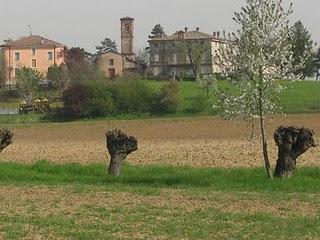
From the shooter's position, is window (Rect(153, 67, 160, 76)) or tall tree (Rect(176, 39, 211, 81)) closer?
tall tree (Rect(176, 39, 211, 81))

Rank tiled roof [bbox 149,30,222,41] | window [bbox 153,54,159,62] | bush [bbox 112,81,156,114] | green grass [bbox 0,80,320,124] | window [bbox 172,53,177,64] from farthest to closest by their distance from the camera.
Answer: window [bbox 153,54,159,62] → tiled roof [bbox 149,30,222,41] → window [bbox 172,53,177,64] → bush [bbox 112,81,156,114] → green grass [bbox 0,80,320,124]

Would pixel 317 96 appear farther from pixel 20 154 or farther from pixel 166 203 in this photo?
pixel 166 203

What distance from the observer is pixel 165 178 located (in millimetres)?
24594

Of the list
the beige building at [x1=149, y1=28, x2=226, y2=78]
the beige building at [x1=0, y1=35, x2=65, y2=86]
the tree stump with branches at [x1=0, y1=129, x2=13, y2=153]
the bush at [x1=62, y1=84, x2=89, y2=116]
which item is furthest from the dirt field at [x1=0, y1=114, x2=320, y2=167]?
the beige building at [x1=0, y1=35, x2=65, y2=86]

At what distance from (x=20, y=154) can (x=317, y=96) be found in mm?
64057

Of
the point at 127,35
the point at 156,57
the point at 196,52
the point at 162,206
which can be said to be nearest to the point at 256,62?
the point at 162,206

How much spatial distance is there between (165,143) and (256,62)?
29859mm

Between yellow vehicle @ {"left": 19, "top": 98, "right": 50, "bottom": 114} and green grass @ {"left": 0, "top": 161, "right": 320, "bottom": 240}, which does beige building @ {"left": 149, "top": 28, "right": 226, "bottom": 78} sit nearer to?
yellow vehicle @ {"left": 19, "top": 98, "right": 50, "bottom": 114}

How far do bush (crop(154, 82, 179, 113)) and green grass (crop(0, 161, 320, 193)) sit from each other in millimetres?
65037

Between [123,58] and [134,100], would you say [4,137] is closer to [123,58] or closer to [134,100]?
[134,100]

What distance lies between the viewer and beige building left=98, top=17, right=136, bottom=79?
486ft

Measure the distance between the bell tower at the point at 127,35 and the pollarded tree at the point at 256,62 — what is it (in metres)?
146


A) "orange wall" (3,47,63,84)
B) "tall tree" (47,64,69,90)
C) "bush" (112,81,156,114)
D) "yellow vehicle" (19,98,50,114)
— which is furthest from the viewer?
"orange wall" (3,47,63,84)

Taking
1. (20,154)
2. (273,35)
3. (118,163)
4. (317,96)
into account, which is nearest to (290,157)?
(273,35)
